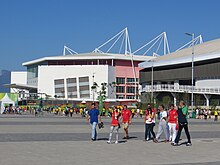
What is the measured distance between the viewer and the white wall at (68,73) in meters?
137

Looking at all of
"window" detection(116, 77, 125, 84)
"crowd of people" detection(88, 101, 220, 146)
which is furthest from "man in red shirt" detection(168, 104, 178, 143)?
"window" detection(116, 77, 125, 84)

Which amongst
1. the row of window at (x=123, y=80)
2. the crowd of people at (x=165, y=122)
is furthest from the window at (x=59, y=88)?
the crowd of people at (x=165, y=122)

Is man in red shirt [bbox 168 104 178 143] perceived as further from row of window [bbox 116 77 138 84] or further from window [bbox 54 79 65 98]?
window [bbox 54 79 65 98]

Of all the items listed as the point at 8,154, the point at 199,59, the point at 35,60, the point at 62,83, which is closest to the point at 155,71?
the point at 199,59

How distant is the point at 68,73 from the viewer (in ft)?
462

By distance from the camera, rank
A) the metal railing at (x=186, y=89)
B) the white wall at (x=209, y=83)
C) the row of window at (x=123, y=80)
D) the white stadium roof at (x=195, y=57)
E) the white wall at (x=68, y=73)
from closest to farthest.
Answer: the metal railing at (x=186, y=89)
the white stadium roof at (x=195, y=57)
the white wall at (x=209, y=83)
the white wall at (x=68, y=73)
the row of window at (x=123, y=80)

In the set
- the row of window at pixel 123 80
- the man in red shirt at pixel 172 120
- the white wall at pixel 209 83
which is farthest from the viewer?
the row of window at pixel 123 80

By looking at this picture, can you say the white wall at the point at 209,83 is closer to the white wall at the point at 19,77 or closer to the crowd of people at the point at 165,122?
the crowd of people at the point at 165,122

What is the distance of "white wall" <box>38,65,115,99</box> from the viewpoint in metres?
137

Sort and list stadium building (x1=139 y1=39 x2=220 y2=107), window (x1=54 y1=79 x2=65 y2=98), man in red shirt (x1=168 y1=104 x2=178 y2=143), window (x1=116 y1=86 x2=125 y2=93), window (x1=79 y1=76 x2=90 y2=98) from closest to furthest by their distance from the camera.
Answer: man in red shirt (x1=168 y1=104 x2=178 y2=143)
stadium building (x1=139 y1=39 x2=220 y2=107)
window (x1=79 y1=76 x2=90 y2=98)
window (x1=116 y1=86 x2=125 y2=93)
window (x1=54 y1=79 x2=65 y2=98)

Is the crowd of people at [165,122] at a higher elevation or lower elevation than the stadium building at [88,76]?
lower

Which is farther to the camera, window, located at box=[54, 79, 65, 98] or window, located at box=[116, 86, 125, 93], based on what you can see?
window, located at box=[54, 79, 65, 98]

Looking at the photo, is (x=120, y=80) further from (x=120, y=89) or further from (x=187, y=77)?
(x=187, y=77)

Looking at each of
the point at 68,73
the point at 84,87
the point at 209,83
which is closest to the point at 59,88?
the point at 68,73
